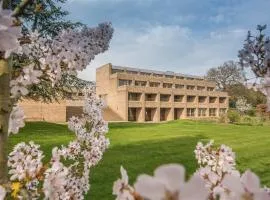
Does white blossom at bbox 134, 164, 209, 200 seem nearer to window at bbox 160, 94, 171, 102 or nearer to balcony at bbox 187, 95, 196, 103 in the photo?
window at bbox 160, 94, 171, 102

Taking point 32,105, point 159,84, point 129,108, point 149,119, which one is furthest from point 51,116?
point 159,84

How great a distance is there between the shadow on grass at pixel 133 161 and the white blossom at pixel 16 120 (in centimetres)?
625

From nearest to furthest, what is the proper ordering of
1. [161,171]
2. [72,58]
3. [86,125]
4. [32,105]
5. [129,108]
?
[161,171]
[72,58]
[86,125]
[32,105]
[129,108]

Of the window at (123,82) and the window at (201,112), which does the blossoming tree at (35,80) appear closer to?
the window at (123,82)

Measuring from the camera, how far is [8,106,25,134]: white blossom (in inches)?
85.6

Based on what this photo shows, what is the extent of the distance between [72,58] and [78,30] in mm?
417

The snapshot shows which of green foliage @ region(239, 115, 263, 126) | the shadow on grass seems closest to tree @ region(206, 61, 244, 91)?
green foliage @ region(239, 115, 263, 126)

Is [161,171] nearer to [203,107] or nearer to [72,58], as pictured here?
[72,58]

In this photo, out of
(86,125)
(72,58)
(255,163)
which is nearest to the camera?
(72,58)

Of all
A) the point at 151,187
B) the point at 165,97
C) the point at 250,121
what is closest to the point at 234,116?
the point at 250,121

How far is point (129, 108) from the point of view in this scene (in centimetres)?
5975

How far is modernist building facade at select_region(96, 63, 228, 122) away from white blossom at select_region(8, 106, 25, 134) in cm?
5594

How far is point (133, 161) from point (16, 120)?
11827mm

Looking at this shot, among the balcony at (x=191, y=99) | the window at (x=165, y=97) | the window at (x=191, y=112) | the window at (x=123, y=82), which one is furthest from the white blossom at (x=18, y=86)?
the balcony at (x=191, y=99)
